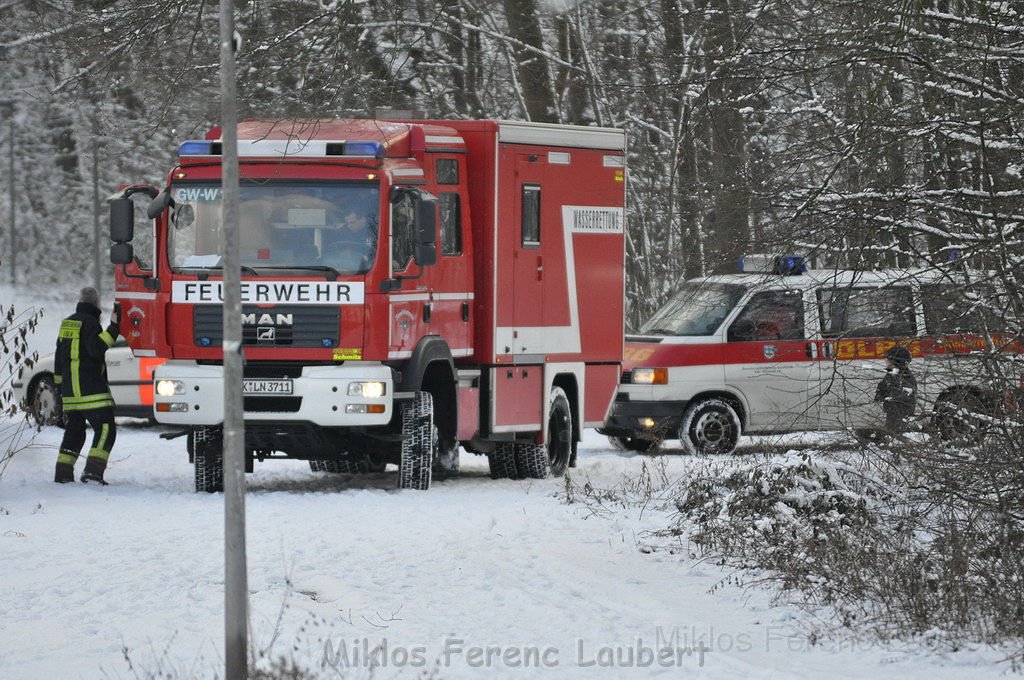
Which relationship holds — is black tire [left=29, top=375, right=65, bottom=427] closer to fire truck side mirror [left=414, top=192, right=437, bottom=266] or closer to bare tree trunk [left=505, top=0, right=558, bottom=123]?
bare tree trunk [left=505, top=0, right=558, bottom=123]

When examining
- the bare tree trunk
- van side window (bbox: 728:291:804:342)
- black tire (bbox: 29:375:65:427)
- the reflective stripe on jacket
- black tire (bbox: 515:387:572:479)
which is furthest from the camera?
the bare tree trunk

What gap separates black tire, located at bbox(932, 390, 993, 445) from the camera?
27.4 feet

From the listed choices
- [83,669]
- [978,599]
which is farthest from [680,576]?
[83,669]

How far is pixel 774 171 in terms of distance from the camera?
11.0 m

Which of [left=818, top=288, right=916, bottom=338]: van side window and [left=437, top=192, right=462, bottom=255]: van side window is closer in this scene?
[left=818, top=288, right=916, bottom=338]: van side window

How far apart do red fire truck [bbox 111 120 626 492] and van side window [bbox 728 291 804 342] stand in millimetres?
2863

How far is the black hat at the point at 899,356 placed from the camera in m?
10.0

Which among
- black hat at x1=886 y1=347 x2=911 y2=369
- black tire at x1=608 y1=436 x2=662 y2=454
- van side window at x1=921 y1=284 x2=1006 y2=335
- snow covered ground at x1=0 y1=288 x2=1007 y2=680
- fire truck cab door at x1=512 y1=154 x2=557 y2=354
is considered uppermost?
fire truck cab door at x1=512 y1=154 x2=557 y2=354

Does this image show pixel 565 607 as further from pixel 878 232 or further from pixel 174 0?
pixel 174 0

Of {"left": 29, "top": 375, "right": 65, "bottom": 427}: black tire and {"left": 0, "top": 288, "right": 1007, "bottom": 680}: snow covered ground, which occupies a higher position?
{"left": 29, "top": 375, "right": 65, "bottom": 427}: black tire

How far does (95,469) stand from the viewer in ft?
47.7

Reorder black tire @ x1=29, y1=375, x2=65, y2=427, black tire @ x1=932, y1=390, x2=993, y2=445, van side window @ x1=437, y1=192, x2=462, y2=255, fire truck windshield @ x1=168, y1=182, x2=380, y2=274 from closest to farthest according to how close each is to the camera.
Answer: black tire @ x1=932, y1=390, x2=993, y2=445 < fire truck windshield @ x1=168, y1=182, x2=380, y2=274 < van side window @ x1=437, y1=192, x2=462, y2=255 < black tire @ x1=29, y1=375, x2=65, y2=427

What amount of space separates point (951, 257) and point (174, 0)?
5603mm

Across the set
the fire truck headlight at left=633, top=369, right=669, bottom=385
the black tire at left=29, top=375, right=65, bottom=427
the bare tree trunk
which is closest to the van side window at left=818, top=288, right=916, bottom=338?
the fire truck headlight at left=633, top=369, right=669, bottom=385
